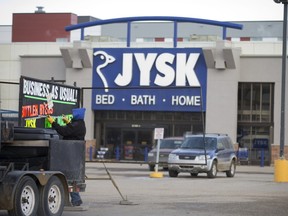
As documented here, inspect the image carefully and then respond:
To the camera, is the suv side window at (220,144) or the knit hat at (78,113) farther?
the suv side window at (220,144)

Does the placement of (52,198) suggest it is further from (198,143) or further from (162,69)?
(162,69)

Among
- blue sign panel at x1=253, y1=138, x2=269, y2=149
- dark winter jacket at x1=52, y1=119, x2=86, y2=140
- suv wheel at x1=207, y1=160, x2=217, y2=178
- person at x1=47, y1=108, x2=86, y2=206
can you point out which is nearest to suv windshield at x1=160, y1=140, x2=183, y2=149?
suv wheel at x1=207, y1=160, x2=217, y2=178

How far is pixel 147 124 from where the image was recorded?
5362 centimetres

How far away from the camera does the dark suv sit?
3078 centimetres

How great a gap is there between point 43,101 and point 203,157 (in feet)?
54.3

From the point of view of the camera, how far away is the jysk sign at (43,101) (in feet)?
46.5

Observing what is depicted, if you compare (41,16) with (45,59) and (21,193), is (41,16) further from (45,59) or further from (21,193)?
(21,193)

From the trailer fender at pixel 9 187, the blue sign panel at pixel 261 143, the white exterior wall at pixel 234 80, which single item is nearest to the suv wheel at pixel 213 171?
the trailer fender at pixel 9 187

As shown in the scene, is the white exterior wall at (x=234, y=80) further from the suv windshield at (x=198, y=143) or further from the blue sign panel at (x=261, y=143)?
the suv windshield at (x=198, y=143)

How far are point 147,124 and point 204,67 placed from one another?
19.1ft

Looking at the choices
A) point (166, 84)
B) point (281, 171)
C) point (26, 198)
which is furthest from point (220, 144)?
point (26, 198)

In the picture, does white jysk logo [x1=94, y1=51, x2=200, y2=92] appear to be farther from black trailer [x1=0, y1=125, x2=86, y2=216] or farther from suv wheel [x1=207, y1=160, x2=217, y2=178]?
black trailer [x1=0, y1=125, x2=86, y2=216]

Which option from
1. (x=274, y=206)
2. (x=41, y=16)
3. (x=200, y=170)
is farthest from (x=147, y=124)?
(x=274, y=206)

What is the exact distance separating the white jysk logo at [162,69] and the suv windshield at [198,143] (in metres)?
18.2
